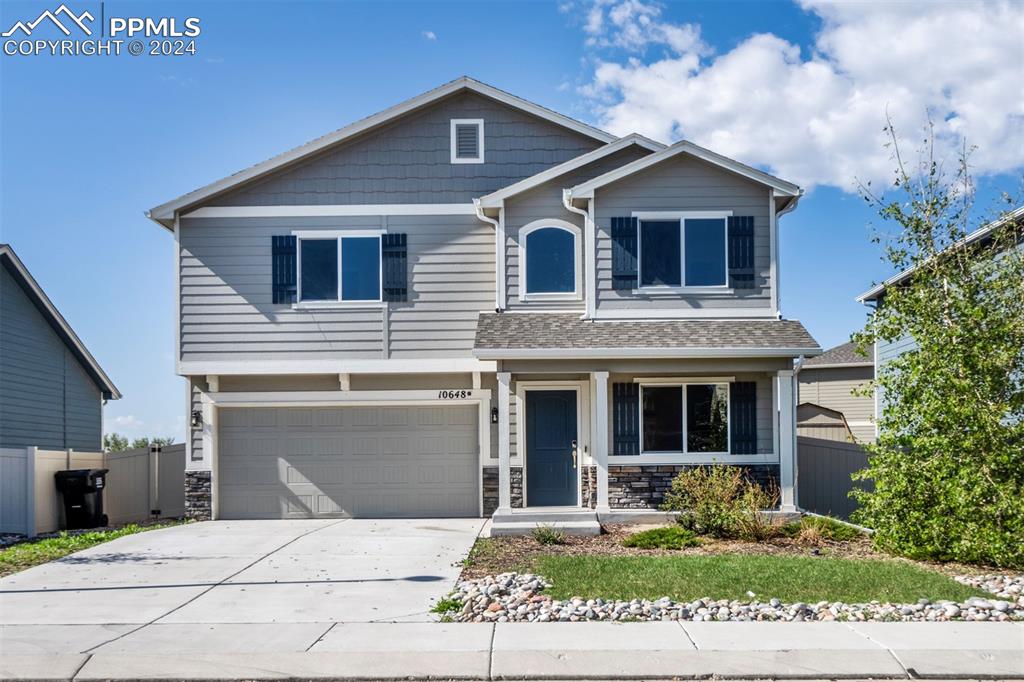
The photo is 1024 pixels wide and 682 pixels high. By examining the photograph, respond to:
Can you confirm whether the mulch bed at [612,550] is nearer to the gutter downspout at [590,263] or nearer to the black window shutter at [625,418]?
the black window shutter at [625,418]

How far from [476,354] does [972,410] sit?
6.91 meters

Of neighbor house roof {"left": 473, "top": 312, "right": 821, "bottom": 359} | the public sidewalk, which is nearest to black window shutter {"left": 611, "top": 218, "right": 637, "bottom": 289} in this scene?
neighbor house roof {"left": 473, "top": 312, "right": 821, "bottom": 359}

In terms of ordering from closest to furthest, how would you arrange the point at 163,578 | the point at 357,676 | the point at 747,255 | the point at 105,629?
the point at 357,676 → the point at 105,629 → the point at 163,578 → the point at 747,255

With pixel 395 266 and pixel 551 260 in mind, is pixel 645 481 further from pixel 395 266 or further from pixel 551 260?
pixel 395 266

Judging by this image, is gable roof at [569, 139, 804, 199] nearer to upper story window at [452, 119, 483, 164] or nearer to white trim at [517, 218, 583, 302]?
white trim at [517, 218, 583, 302]

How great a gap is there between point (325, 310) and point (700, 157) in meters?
6.95

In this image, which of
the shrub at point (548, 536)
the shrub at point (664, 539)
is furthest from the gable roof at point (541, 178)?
the shrub at point (664, 539)

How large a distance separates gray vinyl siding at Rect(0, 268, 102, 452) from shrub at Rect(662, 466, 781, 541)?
14.6 meters

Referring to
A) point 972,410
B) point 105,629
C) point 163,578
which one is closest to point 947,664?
point 972,410

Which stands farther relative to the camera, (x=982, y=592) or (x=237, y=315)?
(x=237, y=315)

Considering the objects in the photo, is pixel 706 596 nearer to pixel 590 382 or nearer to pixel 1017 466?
pixel 1017 466

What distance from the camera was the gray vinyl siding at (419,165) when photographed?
16.1m

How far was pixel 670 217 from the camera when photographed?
599 inches

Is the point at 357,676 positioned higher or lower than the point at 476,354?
lower
